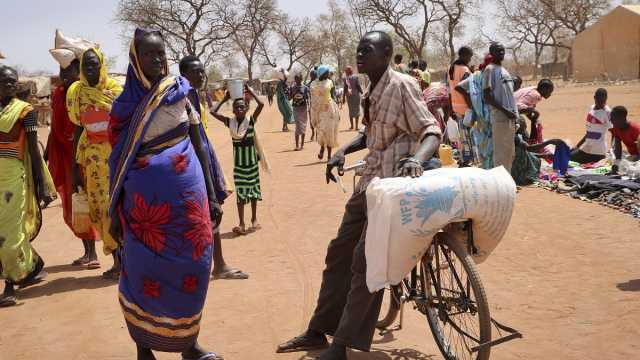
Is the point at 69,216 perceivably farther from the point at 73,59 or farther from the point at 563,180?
the point at 563,180

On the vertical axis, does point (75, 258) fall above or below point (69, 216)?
below

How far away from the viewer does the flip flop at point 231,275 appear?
5734 millimetres

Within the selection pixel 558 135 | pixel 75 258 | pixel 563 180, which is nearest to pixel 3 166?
pixel 75 258

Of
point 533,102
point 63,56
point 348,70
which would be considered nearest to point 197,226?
point 63,56

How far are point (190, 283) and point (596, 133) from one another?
766 cm

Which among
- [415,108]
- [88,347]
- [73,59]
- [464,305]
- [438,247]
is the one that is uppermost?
[73,59]

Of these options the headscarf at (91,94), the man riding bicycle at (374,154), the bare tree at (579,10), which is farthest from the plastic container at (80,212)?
the bare tree at (579,10)

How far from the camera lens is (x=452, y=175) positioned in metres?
3.15

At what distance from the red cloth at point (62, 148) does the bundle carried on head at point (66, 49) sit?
296mm

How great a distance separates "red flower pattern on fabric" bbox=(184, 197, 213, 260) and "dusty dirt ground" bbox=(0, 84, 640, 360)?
824 millimetres

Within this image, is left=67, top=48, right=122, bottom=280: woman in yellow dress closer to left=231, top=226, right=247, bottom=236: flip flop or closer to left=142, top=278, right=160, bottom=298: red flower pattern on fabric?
left=231, top=226, right=247, bottom=236: flip flop

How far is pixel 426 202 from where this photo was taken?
10.2 feet

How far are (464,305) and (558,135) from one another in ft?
39.5

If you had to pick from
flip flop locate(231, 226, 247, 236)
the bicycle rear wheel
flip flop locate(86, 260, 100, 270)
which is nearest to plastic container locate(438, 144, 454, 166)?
flip flop locate(231, 226, 247, 236)
